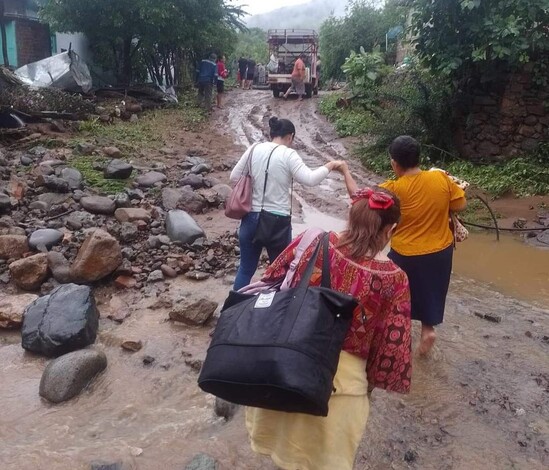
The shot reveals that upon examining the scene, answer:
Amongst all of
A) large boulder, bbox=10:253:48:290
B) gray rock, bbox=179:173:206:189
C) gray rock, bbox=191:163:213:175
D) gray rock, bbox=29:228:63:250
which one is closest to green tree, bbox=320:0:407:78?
gray rock, bbox=191:163:213:175

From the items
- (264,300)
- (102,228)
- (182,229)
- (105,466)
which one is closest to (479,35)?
(182,229)

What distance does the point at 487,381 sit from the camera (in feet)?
12.9

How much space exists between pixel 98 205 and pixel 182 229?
4.66 ft

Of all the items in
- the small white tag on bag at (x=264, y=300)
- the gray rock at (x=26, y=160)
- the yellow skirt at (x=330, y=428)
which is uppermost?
the small white tag on bag at (x=264, y=300)

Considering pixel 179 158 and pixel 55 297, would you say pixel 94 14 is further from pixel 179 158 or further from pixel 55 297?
pixel 55 297

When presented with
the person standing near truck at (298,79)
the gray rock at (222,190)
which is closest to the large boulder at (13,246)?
the gray rock at (222,190)

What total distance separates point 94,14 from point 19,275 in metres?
12.7

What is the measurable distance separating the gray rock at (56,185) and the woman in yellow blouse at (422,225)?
5361 mm

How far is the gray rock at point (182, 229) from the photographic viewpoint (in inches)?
245

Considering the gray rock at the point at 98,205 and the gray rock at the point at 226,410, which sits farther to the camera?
the gray rock at the point at 98,205

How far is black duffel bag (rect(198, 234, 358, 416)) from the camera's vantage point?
5.88ft

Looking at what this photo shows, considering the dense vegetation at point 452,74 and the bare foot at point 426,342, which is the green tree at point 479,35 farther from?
the bare foot at point 426,342

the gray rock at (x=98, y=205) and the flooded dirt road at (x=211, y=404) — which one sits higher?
the gray rock at (x=98, y=205)

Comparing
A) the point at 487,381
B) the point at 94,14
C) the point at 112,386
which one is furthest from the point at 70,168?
the point at 94,14
